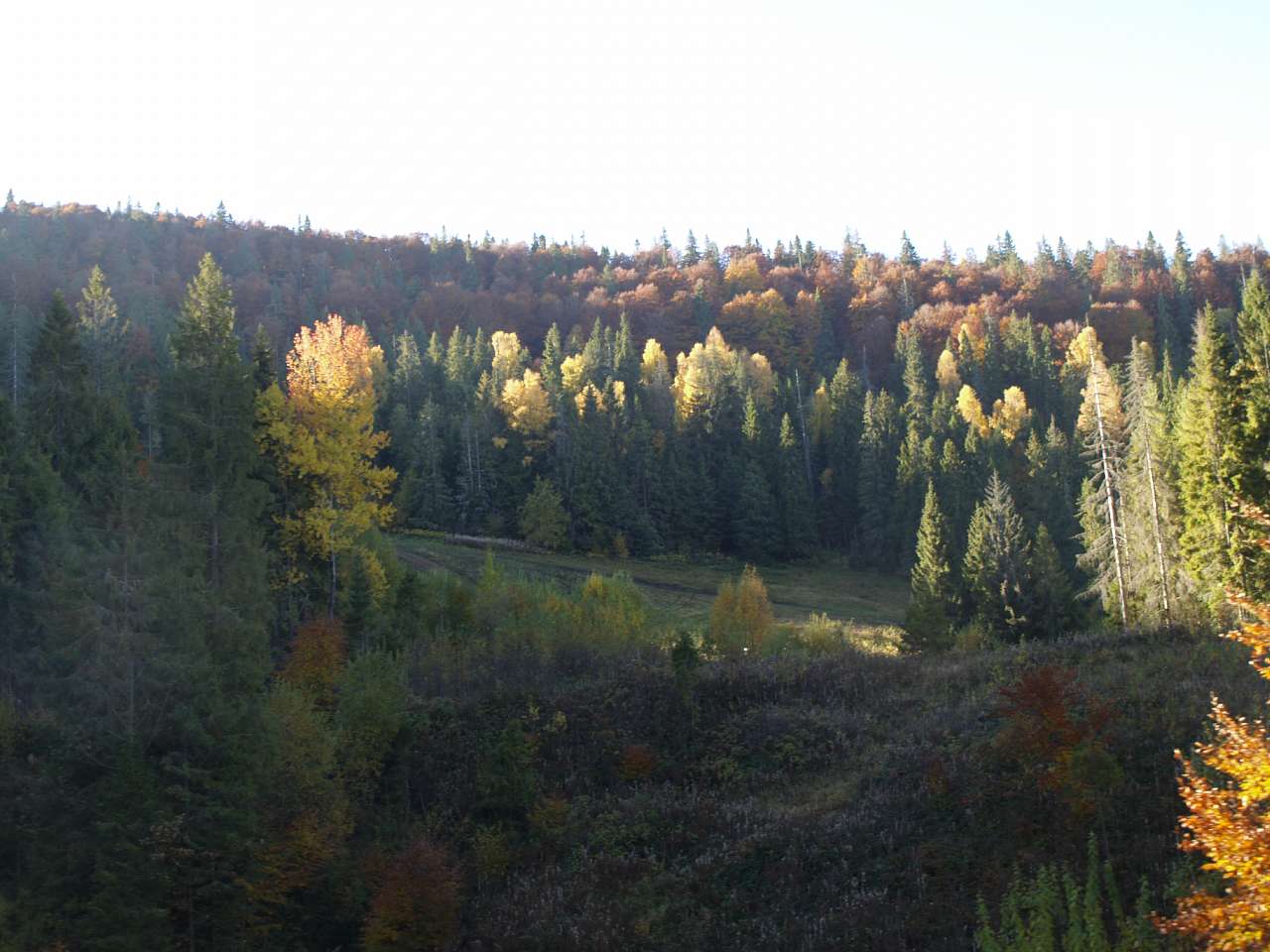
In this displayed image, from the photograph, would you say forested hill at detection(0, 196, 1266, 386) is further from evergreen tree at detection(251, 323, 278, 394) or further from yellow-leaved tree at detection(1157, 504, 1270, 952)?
yellow-leaved tree at detection(1157, 504, 1270, 952)

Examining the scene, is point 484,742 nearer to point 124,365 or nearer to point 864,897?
point 864,897

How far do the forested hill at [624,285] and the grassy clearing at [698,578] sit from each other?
5003 centimetres

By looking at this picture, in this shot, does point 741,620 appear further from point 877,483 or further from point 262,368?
point 877,483

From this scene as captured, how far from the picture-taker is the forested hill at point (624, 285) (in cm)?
12962

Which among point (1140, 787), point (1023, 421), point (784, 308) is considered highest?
point (784, 308)

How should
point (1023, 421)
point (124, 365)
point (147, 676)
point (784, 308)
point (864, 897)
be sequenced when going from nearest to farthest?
1. point (864, 897)
2. point (147, 676)
3. point (124, 365)
4. point (1023, 421)
5. point (784, 308)

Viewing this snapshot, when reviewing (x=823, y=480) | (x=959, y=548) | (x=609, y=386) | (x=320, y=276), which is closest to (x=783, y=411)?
(x=823, y=480)

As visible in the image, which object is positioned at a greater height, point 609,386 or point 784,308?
point 784,308

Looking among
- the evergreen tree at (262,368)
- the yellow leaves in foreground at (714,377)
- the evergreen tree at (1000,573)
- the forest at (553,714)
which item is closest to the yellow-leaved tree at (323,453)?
the forest at (553,714)

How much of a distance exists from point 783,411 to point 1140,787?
89.4 metres

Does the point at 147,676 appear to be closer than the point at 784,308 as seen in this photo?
Yes

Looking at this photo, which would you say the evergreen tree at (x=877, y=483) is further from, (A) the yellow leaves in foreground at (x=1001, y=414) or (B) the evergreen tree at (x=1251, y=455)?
(B) the evergreen tree at (x=1251, y=455)

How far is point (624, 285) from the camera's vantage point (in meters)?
161

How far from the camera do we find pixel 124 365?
7588 cm
